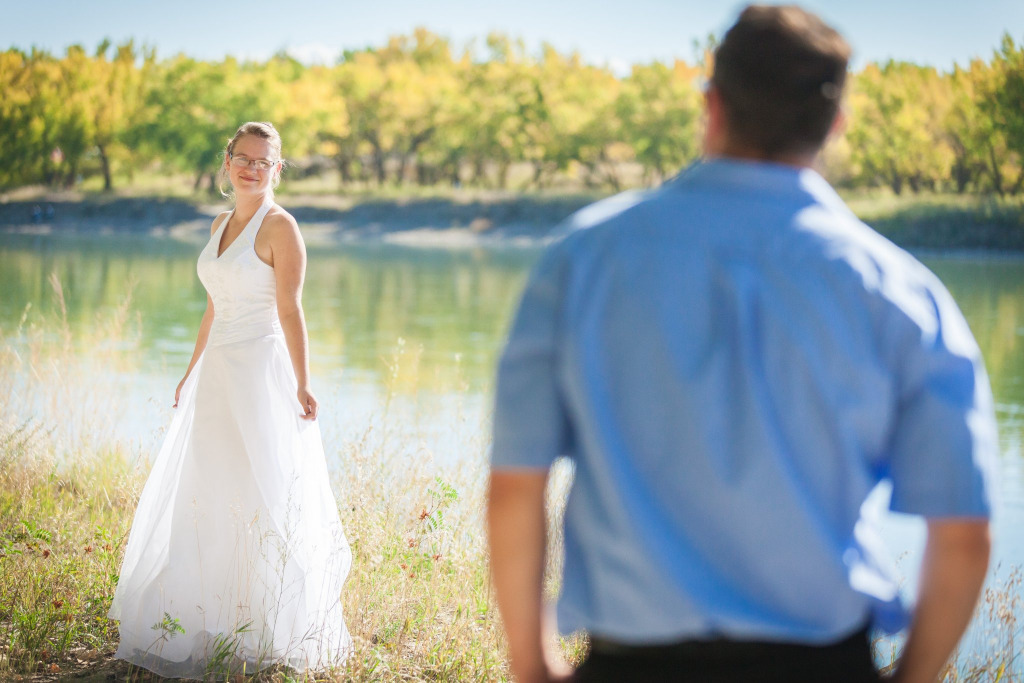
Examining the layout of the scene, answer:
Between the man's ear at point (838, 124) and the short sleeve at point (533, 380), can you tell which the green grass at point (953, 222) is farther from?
the short sleeve at point (533, 380)

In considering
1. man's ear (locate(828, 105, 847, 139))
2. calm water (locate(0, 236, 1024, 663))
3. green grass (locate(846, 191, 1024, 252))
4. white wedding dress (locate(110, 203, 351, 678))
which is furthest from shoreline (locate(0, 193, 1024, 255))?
man's ear (locate(828, 105, 847, 139))

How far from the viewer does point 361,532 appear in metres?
4.59

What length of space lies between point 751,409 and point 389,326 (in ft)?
62.3

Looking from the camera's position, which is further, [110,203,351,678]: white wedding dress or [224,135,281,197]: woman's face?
[224,135,281,197]: woman's face

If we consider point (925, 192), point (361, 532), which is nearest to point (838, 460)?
point (361, 532)

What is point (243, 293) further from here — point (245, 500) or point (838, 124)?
point (838, 124)

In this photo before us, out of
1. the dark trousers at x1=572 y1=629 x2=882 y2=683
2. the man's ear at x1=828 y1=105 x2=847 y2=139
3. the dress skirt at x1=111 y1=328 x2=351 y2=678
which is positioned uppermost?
the man's ear at x1=828 y1=105 x2=847 y2=139

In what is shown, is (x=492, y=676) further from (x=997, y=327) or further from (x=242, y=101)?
(x=242, y=101)

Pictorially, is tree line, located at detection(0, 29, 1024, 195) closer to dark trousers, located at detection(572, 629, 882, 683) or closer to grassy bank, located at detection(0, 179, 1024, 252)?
grassy bank, located at detection(0, 179, 1024, 252)

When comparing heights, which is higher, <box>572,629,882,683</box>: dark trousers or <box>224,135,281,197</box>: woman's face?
<box>224,135,281,197</box>: woman's face

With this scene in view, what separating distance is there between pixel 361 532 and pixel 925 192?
55767mm

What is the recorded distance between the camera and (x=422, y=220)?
160 ft

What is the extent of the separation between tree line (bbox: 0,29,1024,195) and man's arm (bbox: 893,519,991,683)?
178 ft

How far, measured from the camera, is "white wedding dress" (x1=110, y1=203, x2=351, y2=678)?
138 inches
